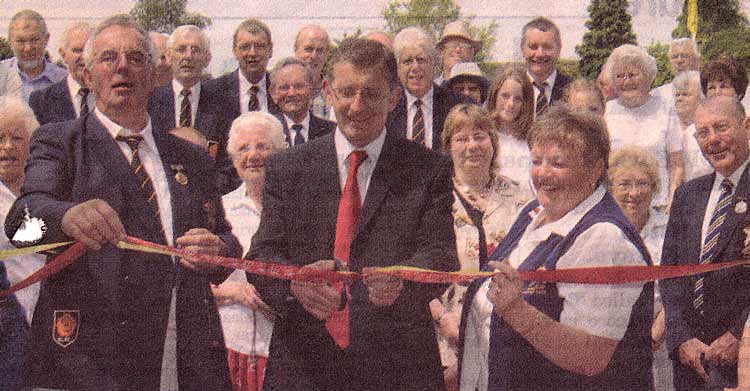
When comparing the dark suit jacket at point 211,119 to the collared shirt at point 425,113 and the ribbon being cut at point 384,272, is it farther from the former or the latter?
the collared shirt at point 425,113

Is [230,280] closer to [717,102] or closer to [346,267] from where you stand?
[346,267]

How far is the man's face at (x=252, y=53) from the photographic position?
3.88m

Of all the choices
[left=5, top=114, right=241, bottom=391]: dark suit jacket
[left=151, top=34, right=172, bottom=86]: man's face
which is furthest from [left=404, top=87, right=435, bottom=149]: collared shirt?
[left=151, top=34, right=172, bottom=86]: man's face

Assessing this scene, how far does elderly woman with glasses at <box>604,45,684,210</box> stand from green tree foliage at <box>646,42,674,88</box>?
20 millimetres

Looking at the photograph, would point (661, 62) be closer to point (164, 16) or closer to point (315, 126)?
point (315, 126)

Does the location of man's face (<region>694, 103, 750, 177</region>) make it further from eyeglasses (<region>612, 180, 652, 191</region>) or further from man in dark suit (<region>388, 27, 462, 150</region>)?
man in dark suit (<region>388, 27, 462, 150</region>)

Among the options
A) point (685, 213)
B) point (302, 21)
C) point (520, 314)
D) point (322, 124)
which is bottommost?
point (520, 314)

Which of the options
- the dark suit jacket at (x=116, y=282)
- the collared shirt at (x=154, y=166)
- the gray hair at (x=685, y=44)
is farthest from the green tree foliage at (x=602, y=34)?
the collared shirt at (x=154, y=166)

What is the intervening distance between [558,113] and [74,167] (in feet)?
5.83

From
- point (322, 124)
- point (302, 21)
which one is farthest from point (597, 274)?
point (302, 21)

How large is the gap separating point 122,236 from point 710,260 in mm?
2247

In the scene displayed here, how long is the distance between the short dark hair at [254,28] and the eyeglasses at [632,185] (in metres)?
1.44

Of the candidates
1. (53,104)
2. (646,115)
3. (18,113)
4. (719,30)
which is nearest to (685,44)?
(719,30)

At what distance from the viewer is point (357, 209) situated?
362 cm
